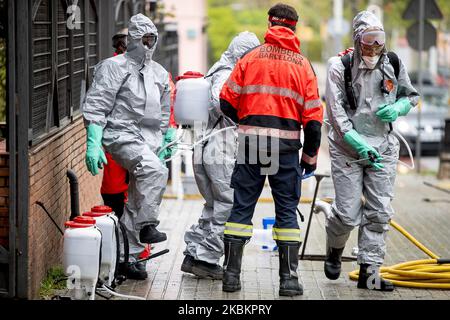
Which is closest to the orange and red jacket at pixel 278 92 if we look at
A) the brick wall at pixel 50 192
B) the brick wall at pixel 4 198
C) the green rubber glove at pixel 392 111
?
the green rubber glove at pixel 392 111

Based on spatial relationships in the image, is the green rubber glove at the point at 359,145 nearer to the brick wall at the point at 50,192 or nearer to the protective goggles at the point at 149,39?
the protective goggles at the point at 149,39

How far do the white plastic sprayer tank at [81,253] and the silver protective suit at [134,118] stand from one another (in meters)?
0.90

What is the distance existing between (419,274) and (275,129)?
1.76 meters

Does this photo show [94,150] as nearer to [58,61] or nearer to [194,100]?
[194,100]

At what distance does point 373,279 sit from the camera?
26.6ft

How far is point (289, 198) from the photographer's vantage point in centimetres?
773

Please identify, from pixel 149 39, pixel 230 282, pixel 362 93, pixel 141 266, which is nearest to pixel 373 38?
pixel 362 93

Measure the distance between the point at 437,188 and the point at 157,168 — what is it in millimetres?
8695

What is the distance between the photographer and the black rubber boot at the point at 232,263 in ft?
25.4

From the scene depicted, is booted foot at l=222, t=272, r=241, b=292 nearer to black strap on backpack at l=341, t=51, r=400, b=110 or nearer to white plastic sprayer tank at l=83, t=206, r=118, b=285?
white plastic sprayer tank at l=83, t=206, r=118, b=285

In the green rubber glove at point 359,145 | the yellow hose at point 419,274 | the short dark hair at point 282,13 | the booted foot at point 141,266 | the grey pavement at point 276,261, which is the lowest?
the grey pavement at point 276,261

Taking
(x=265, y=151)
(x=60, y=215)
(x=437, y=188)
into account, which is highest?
(x=265, y=151)
